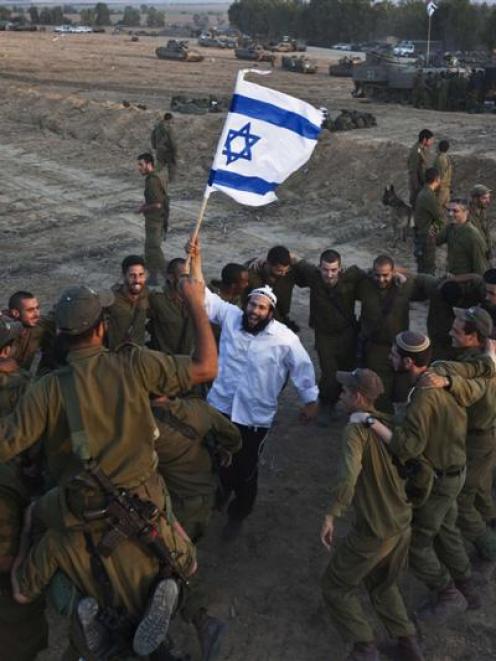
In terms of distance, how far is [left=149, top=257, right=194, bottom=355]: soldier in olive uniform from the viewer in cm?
604

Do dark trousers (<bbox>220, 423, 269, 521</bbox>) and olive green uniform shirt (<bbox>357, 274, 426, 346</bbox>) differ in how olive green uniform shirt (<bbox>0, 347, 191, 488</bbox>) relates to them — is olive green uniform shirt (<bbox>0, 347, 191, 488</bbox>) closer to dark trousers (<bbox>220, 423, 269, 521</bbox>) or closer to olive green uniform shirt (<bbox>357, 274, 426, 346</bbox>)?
dark trousers (<bbox>220, 423, 269, 521</bbox>)

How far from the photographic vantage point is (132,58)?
43625 millimetres

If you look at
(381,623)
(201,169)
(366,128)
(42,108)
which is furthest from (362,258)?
(42,108)

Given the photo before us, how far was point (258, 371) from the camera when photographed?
5.04 m

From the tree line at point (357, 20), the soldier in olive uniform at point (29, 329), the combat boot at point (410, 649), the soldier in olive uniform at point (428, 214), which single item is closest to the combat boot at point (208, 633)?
the combat boot at point (410, 649)

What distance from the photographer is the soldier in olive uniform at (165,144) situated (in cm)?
1559

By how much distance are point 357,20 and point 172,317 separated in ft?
237

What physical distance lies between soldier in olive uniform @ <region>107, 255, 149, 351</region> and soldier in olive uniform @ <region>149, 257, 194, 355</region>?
0.35ft

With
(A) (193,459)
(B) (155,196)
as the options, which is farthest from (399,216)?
(A) (193,459)

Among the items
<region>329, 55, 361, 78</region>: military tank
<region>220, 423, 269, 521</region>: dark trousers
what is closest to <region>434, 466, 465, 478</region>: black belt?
<region>220, 423, 269, 521</region>: dark trousers

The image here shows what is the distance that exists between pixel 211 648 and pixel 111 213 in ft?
38.3

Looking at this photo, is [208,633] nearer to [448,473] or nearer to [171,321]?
[448,473]

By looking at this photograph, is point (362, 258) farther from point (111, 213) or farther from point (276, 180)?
point (276, 180)

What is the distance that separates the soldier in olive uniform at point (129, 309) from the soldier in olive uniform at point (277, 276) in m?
0.89
